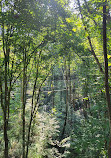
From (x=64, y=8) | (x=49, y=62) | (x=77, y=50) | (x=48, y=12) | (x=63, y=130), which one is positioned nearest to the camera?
(x=48, y=12)

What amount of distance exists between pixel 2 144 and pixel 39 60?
3964 mm

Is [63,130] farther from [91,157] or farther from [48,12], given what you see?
[48,12]

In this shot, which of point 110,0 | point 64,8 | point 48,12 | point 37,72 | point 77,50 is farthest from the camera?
point 37,72

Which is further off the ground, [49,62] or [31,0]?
[31,0]

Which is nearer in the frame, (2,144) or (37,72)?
(37,72)

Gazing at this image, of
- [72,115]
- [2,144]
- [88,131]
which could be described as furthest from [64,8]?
[72,115]

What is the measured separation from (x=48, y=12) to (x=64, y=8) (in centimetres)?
48

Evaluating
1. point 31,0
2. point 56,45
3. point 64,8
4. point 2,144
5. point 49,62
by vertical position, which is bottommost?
point 2,144

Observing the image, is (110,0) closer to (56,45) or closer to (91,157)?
(56,45)

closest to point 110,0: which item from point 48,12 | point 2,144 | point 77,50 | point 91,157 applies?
point 48,12

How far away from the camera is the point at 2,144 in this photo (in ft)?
17.0

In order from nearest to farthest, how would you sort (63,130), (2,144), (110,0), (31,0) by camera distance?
(110,0)
(31,0)
(2,144)
(63,130)

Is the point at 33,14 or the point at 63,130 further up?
the point at 33,14

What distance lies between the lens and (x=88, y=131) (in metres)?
5.35
